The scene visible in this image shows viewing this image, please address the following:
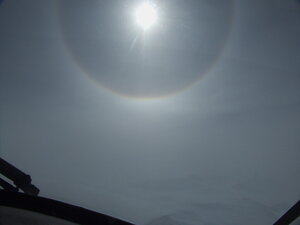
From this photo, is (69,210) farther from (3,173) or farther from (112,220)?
(3,173)

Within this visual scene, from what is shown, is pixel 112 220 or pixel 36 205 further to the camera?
pixel 36 205

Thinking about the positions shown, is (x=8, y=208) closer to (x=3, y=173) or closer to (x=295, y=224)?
(x=3, y=173)

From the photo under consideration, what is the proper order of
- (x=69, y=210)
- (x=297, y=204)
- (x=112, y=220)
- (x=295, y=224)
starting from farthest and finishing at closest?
(x=295, y=224) < (x=297, y=204) < (x=69, y=210) < (x=112, y=220)

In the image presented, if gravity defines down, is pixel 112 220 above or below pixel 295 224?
below

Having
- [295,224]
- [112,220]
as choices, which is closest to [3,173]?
[112,220]

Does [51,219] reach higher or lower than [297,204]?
lower

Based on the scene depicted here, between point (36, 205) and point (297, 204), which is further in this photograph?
point (297, 204)

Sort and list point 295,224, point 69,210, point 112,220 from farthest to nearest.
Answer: point 295,224, point 69,210, point 112,220

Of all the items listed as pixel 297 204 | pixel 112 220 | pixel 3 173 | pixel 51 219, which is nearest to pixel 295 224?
pixel 297 204

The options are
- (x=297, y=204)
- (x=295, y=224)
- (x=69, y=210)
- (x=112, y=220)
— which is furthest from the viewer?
(x=295, y=224)
